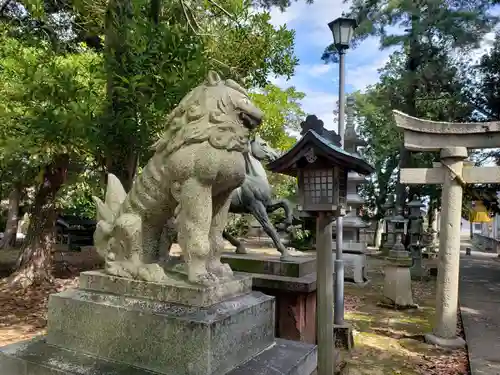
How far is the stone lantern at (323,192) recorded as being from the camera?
4332mm

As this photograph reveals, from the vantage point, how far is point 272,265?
5.02 meters

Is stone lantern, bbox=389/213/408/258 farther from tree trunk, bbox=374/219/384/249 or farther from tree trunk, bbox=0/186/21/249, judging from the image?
tree trunk, bbox=0/186/21/249

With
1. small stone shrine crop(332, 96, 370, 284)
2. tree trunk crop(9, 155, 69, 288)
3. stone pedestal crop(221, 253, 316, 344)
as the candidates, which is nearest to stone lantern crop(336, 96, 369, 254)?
small stone shrine crop(332, 96, 370, 284)

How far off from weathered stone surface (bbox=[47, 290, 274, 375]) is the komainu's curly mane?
96 centimetres

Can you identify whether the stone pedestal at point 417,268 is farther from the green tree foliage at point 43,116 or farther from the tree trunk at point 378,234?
the tree trunk at point 378,234

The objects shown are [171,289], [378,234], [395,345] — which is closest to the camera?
[171,289]

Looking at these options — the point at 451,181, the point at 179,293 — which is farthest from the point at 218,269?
the point at 451,181

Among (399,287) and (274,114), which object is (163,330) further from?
(274,114)

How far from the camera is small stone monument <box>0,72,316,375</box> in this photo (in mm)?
2324

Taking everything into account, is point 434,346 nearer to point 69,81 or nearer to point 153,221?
point 153,221

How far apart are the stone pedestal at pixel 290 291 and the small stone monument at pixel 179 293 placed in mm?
1853

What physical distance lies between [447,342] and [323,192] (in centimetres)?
337

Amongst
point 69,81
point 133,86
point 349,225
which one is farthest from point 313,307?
point 349,225

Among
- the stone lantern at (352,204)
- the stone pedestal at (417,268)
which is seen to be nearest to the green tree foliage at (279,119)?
the stone lantern at (352,204)
